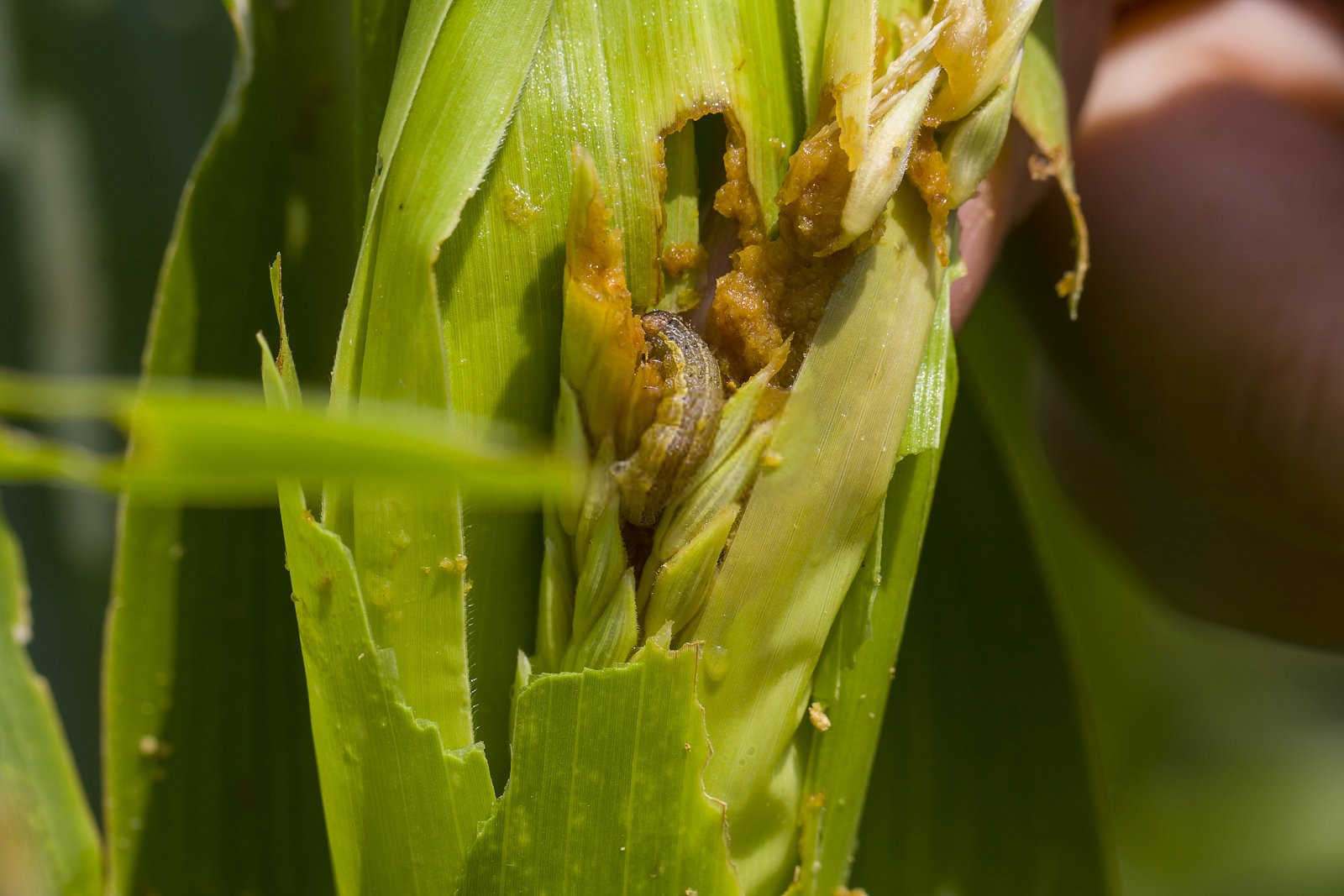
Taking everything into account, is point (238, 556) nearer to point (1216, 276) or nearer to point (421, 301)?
point (421, 301)

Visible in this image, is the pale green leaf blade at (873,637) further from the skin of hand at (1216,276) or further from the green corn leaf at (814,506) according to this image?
the skin of hand at (1216,276)

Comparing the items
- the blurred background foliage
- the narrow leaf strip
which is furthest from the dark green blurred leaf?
the narrow leaf strip

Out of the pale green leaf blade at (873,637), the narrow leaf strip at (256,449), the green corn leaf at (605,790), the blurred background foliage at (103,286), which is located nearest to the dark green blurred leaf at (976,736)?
the blurred background foliage at (103,286)

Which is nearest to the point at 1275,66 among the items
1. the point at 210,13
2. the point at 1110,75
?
the point at 1110,75

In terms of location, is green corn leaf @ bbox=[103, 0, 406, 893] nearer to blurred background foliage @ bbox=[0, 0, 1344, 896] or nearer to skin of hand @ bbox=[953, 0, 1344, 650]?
blurred background foliage @ bbox=[0, 0, 1344, 896]

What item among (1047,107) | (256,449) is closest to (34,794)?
(256,449)
